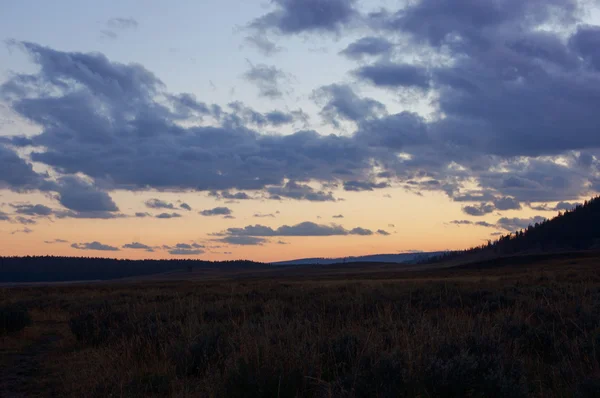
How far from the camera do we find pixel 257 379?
6.51m

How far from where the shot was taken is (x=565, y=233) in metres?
137

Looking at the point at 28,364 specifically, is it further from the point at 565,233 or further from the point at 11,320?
the point at 565,233

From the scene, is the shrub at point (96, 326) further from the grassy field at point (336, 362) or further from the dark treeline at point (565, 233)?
the dark treeline at point (565, 233)

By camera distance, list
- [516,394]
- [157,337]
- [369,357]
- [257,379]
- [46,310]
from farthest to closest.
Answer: [46,310] → [157,337] → [369,357] → [257,379] → [516,394]

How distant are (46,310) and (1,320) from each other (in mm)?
9979

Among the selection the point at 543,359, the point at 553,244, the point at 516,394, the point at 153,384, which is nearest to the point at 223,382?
the point at 153,384

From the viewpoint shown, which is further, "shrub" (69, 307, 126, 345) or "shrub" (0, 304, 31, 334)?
"shrub" (0, 304, 31, 334)

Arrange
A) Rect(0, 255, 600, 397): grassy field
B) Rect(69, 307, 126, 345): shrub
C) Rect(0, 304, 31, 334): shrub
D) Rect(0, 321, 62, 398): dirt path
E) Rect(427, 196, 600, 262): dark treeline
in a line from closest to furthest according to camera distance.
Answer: Rect(0, 255, 600, 397): grassy field, Rect(0, 321, 62, 398): dirt path, Rect(69, 307, 126, 345): shrub, Rect(0, 304, 31, 334): shrub, Rect(427, 196, 600, 262): dark treeline

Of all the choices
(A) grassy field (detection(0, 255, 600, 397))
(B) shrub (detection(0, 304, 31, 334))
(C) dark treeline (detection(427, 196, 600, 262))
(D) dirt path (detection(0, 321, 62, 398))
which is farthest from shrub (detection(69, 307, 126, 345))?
(C) dark treeline (detection(427, 196, 600, 262))

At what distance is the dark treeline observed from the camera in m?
131

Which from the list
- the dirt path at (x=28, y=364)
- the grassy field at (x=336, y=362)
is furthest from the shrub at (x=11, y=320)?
the grassy field at (x=336, y=362)

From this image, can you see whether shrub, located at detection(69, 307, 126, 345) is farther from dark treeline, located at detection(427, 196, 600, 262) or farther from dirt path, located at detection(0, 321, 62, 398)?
dark treeline, located at detection(427, 196, 600, 262)

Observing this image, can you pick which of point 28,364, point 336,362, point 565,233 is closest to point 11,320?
point 28,364

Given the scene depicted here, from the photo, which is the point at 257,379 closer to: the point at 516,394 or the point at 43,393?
the point at 516,394
